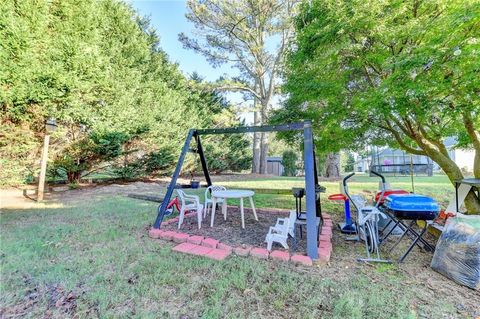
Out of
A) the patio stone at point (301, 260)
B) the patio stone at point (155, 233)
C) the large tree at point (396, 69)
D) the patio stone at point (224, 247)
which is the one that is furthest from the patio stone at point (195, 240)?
the large tree at point (396, 69)

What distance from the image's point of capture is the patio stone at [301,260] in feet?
8.63

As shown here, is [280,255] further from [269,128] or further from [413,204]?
[269,128]

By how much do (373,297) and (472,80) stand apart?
2823mm

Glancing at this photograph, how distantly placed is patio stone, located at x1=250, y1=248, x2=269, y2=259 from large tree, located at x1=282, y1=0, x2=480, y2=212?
2.73 metres

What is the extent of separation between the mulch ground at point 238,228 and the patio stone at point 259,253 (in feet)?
0.91

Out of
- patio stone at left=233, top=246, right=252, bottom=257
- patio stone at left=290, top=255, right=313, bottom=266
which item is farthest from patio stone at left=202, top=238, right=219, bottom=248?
patio stone at left=290, top=255, right=313, bottom=266

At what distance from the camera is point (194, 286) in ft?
7.29

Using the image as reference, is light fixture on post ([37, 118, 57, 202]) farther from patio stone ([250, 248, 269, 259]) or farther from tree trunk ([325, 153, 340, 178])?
tree trunk ([325, 153, 340, 178])

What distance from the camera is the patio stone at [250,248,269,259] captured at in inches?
110

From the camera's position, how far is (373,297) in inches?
79.8

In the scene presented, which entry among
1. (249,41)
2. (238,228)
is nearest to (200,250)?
(238,228)

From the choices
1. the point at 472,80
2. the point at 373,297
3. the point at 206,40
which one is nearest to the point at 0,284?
the point at 373,297

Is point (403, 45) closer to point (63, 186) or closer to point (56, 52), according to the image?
point (56, 52)

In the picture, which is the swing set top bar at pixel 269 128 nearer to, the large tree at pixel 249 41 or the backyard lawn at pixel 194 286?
the backyard lawn at pixel 194 286
